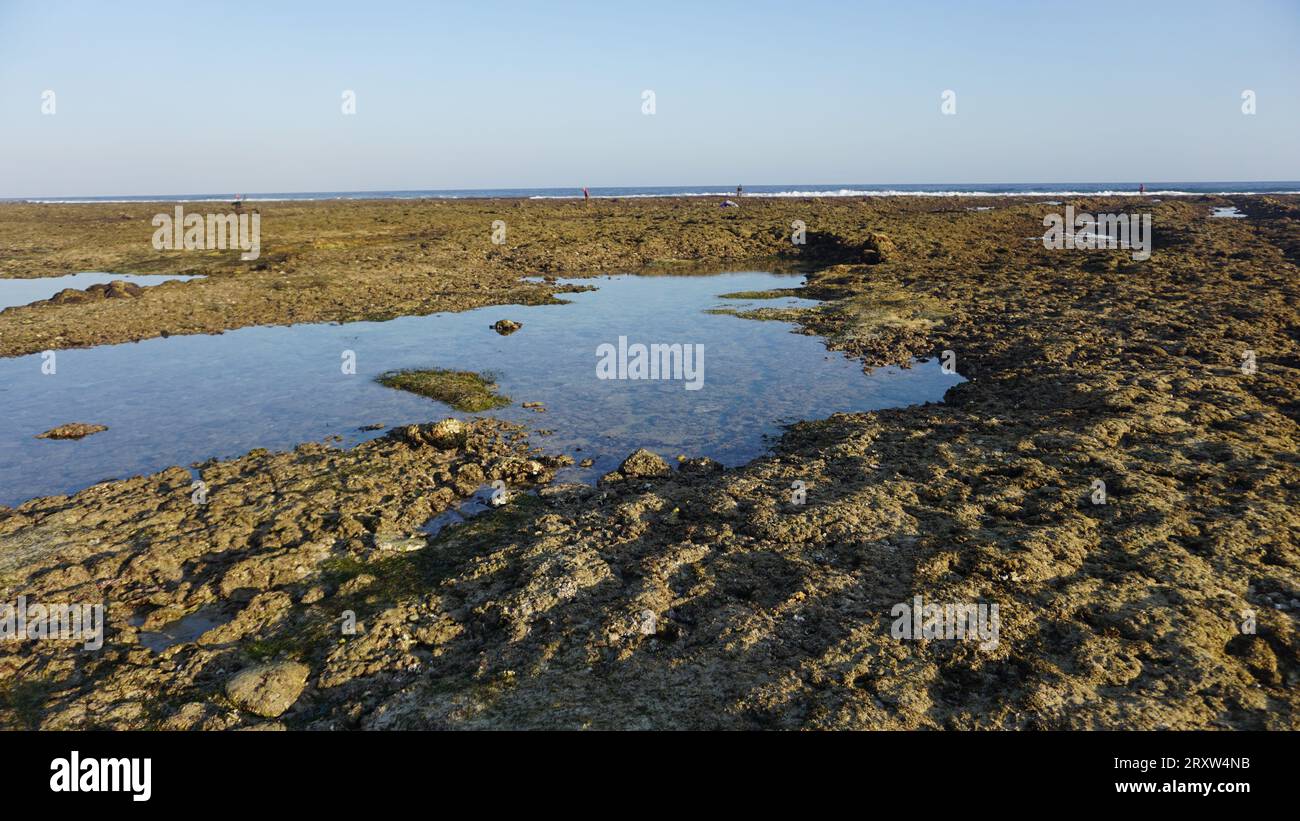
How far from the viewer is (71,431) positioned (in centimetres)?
1437

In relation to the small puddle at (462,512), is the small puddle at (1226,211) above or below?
above

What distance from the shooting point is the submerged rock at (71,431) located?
46.8ft

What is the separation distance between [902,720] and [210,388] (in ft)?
62.0

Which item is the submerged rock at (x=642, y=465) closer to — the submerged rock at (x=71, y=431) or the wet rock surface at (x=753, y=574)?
the wet rock surface at (x=753, y=574)

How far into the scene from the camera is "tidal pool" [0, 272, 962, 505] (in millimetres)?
13758

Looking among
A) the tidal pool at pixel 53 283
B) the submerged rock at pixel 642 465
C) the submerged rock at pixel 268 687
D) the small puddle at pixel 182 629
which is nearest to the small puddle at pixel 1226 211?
the submerged rock at pixel 642 465

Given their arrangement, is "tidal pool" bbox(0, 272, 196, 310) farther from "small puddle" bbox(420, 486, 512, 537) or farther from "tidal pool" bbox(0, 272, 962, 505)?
"small puddle" bbox(420, 486, 512, 537)

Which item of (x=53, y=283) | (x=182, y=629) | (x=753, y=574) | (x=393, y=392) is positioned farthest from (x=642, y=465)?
(x=53, y=283)

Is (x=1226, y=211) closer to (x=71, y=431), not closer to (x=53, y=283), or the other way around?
(x=71, y=431)

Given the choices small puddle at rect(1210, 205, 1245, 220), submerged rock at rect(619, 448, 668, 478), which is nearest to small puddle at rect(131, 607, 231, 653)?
submerged rock at rect(619, 448, 668, 478)

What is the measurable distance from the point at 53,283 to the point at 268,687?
38.8 meters

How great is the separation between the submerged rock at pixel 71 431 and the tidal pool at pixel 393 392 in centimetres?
29
